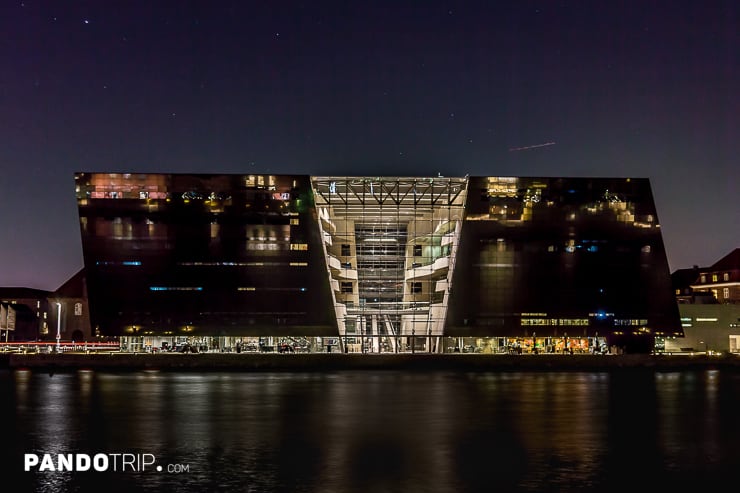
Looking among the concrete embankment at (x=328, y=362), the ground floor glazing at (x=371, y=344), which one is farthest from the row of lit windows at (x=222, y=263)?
the concrete embankment at (x=328, y=362)

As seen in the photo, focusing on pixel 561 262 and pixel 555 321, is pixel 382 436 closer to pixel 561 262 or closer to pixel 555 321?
pixel 561 262

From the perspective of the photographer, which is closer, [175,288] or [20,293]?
[175,288]

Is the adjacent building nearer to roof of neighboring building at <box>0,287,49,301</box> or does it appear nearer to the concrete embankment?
the concrete embankment

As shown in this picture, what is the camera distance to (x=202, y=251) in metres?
98.2

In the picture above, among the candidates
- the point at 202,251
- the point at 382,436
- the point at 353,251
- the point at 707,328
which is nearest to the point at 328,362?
the point at 353,251

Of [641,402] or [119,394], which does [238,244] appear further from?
[641,402]

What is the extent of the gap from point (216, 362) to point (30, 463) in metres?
69.2

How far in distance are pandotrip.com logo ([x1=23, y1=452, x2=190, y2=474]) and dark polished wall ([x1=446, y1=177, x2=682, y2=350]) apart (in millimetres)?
72906

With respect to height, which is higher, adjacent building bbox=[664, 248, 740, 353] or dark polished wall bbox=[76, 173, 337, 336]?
dark polished wall bbox=[76, 173, 337, 336]

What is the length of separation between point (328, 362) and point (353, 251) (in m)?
13.8

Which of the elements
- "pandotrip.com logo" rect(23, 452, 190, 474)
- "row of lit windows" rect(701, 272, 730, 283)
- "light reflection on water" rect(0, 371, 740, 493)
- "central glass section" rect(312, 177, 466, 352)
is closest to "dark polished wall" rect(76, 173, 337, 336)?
"central glass section" rect(312, 177, 466, 352)

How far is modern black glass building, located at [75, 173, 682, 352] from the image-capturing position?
97750mm

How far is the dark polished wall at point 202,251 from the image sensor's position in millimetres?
97562

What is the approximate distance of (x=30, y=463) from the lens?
26.4m
